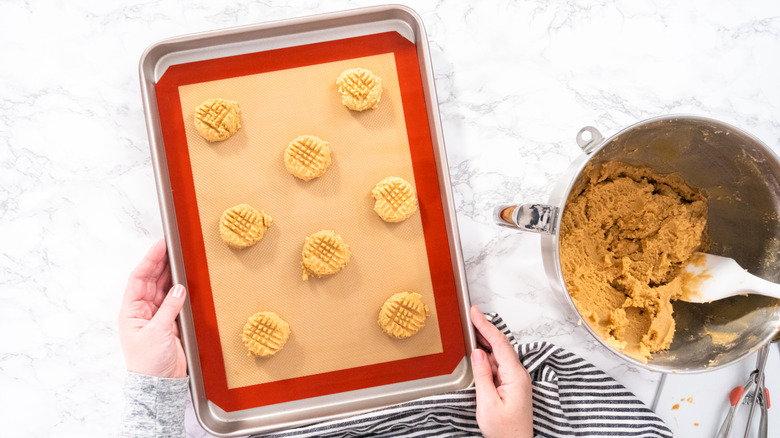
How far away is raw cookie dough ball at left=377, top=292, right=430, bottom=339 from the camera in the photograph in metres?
1.30

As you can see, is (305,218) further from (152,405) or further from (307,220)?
(152,405)

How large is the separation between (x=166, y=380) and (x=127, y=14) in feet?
3.21

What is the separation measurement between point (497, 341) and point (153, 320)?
33.1 inches

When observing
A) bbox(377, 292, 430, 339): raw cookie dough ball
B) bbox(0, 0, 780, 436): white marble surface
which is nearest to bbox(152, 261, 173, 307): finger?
bbox(0, 0, 780, 436): white marble surface

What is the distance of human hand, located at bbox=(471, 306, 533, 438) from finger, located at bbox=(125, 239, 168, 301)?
2.72 ft

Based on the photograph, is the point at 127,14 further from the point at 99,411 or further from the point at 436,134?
the point at 99,411

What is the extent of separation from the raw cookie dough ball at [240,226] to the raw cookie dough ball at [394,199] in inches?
12.2

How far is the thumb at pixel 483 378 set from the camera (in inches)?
48.8

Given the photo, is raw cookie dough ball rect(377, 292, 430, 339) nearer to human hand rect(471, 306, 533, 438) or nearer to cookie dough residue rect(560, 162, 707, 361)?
human hand rect(471, 306, 533, 438)

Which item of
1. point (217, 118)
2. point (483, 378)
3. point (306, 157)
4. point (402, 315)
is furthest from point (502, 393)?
point (217, 118)

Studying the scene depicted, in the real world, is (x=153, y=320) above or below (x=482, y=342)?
above

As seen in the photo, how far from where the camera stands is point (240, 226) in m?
1.28

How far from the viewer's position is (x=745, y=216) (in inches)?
45.4

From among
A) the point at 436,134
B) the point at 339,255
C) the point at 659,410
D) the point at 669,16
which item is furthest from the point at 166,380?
the point at 669,16
